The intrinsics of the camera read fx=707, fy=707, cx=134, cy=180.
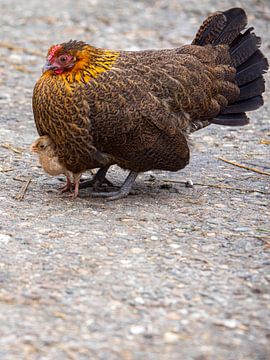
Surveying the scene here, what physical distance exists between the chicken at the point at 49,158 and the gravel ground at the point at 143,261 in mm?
187

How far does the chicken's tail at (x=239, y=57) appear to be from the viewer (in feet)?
19.5

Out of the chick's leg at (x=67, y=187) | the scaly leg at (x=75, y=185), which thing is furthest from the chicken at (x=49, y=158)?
the chick's leg at (x=67, y=187)

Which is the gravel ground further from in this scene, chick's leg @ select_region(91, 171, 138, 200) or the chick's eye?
the chick's eye

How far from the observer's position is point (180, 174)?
6.15 metres

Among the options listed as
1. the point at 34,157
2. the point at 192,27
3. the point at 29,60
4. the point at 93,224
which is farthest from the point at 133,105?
the point at 192,27

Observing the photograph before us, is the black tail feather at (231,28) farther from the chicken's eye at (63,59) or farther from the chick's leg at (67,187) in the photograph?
the chick's leg at (67,187)

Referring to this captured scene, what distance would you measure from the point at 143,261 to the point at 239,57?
2515 mm

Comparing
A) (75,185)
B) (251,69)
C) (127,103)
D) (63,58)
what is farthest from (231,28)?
(75,185)

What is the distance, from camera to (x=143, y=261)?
4.21 m

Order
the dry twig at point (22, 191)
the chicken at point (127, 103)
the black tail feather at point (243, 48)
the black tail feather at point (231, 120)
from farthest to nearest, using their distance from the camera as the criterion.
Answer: the black tail feather at point (243, 48) → the black tail feather at point (231, 120) → the dry twig at point (22, 191) → the chicken at point (127, 103)

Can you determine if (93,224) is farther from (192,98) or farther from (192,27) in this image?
(192,27)

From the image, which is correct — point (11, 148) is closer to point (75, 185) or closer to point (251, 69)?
point (75, 185)

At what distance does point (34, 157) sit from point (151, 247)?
2254mm

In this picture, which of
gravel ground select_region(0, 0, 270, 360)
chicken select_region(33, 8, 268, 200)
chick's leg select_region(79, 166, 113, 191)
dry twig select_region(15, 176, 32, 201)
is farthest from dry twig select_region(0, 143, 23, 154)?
chicken select_region(33, 8, 268, 200)
